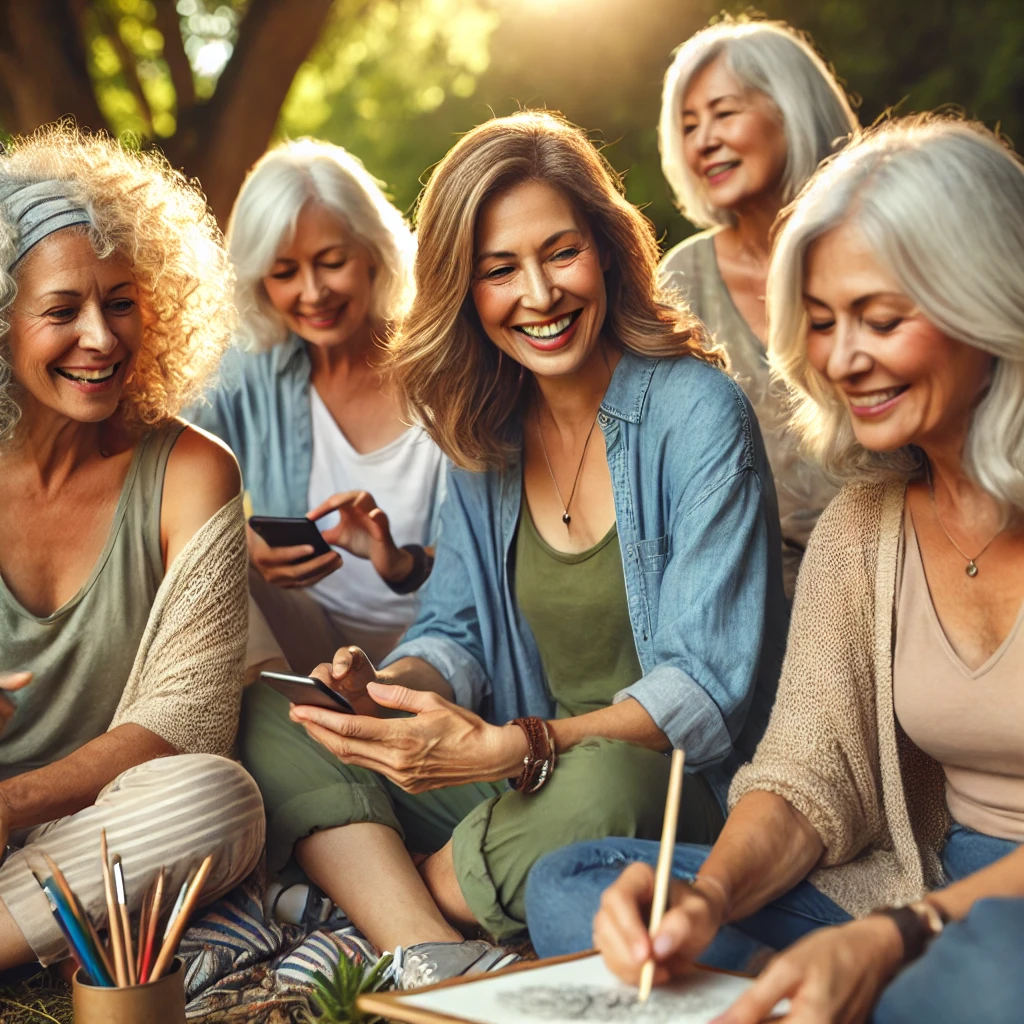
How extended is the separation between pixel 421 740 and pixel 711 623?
0.61m

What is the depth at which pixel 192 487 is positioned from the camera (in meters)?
2.96

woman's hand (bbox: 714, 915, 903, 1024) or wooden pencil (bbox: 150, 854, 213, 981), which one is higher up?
wooden pencil (bbox: 150, 854, 213, 981)

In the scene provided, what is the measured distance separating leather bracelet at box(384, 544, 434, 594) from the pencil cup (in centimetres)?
194

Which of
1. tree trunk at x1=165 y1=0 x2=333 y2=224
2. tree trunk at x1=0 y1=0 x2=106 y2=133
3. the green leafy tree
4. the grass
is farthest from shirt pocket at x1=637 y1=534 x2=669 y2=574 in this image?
tree trunk at x1=0 y1=0 x2=106 y2=133

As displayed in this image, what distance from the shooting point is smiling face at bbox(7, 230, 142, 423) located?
9.09 feet

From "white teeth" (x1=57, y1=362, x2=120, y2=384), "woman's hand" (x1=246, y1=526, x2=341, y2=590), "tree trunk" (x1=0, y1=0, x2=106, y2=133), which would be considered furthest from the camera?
"tree trunk" (x1=0, y1=0, x2=106, y2=133)

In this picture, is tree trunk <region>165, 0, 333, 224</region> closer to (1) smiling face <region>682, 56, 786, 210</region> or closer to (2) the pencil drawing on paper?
(1) smiling face <region>682, 56, 786, 210</region>

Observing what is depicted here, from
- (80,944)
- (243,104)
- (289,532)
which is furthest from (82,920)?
(243,104)

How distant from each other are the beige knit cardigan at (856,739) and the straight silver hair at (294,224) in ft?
6.69

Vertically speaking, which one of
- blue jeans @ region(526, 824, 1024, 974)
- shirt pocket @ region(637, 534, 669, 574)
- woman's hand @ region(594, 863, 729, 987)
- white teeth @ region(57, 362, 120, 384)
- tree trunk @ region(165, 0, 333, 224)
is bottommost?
blue jeans @ region(526, 824, 1024, 974)

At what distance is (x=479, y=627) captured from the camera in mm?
3170

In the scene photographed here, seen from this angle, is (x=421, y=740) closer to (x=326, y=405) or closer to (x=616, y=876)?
(x=616, y=876)

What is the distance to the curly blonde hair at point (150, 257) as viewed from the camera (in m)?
2.86

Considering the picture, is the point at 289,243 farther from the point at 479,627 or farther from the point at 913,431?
the point at 913,431
